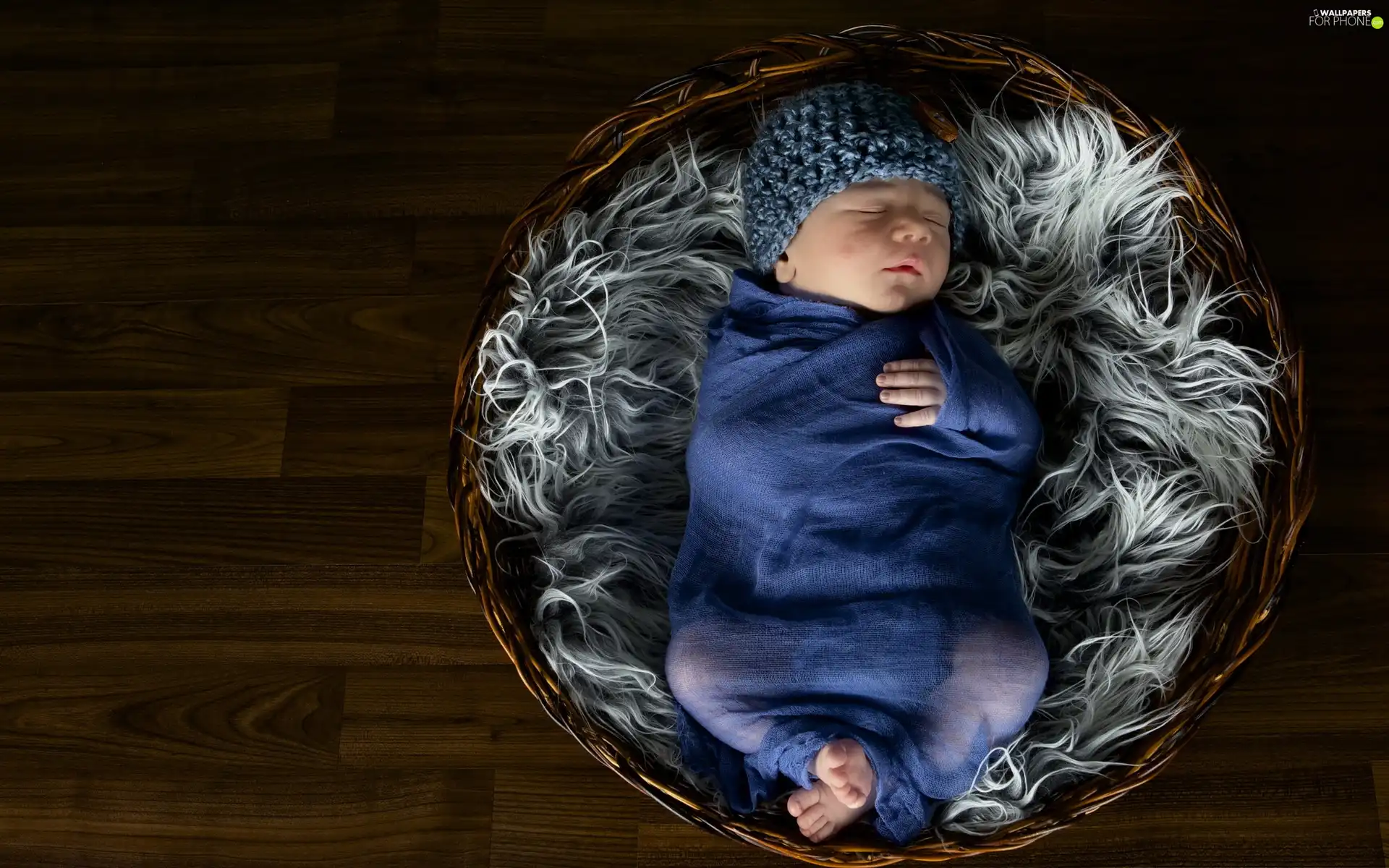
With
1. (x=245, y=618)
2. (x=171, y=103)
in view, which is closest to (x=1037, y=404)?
(x=245, y=618)

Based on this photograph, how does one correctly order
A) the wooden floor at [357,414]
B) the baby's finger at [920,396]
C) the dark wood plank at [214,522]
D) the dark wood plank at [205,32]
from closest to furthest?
the baby's finger at [920,396], the wooden floor at [357,414], the dark wood plank at [214,522], the dark wood plank at [205,32]

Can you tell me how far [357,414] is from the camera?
56.2 inches

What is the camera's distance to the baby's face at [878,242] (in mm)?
1175

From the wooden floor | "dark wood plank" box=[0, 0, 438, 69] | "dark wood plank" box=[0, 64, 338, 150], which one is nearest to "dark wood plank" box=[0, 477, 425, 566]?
the wooden floor

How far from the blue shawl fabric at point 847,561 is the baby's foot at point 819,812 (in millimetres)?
19

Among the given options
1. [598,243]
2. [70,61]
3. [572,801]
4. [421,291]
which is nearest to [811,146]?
[598,243]

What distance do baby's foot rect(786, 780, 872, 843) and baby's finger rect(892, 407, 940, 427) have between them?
377mm

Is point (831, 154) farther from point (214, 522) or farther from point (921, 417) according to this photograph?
point (214, 522)

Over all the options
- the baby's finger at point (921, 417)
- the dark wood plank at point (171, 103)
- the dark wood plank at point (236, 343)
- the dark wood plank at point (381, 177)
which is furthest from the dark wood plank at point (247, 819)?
the dark wood plank at point (171, 103)

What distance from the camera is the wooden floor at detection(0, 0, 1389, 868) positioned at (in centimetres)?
126

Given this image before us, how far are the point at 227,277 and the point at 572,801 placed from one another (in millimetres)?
846

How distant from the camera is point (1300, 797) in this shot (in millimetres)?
1222

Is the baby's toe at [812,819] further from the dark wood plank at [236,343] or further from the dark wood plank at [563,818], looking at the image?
the dark wood plank at [236,343]

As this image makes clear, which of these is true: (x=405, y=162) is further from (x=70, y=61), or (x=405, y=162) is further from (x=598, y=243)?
(x=70, y=61)
